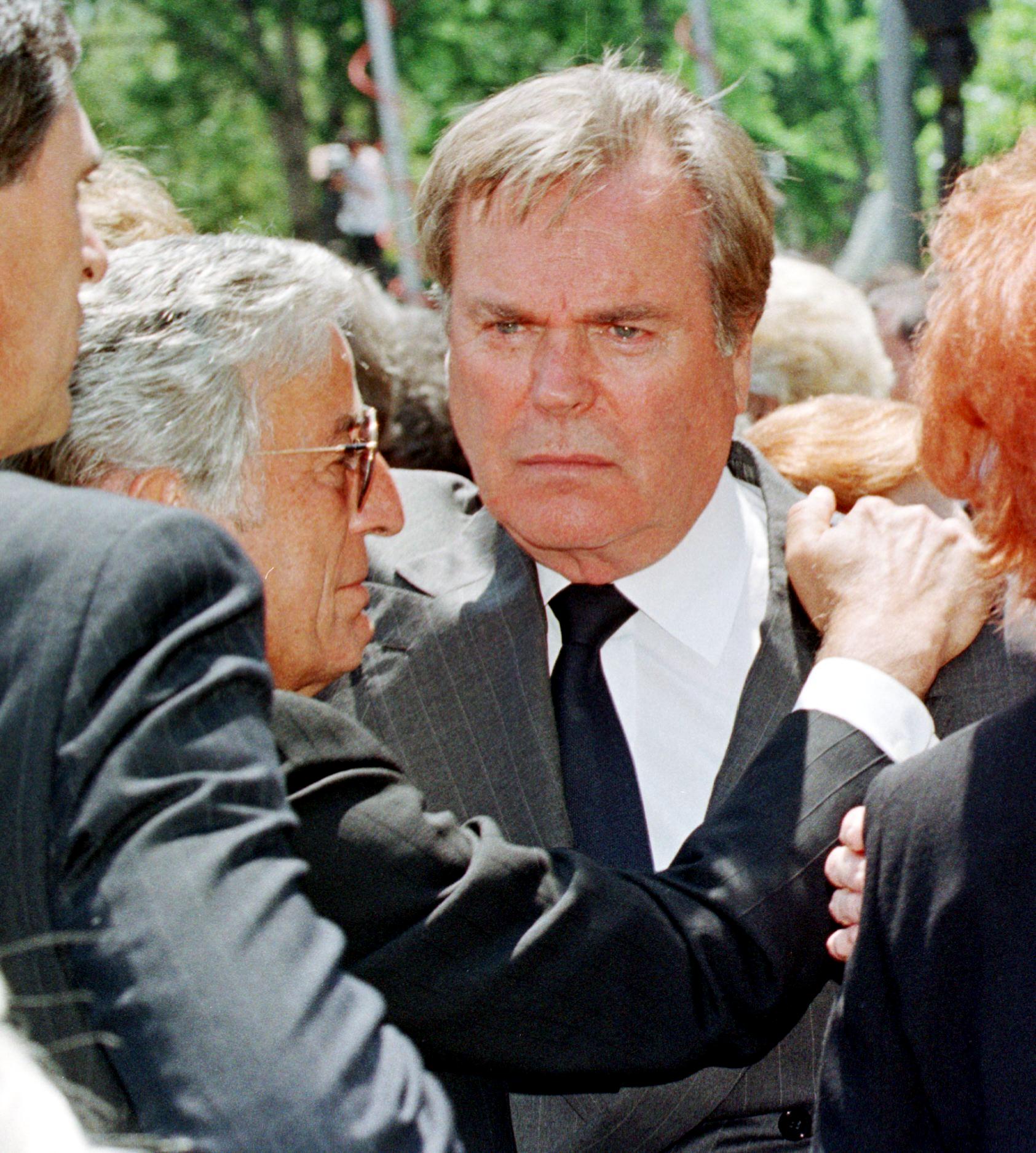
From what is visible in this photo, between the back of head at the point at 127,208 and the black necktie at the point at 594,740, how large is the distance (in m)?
1.10

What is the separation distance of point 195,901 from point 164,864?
0.12 feet

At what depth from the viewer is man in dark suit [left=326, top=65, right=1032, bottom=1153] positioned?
226 centimetres

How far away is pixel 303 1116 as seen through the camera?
109 centimetres

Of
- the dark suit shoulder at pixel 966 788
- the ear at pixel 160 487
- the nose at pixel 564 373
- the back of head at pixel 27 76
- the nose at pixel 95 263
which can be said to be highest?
the back of head at pixel 27 76

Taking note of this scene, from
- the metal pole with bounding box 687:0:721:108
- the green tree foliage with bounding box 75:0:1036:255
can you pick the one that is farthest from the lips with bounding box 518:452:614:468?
the green tree foliage with bounding box 75:0:1036:255

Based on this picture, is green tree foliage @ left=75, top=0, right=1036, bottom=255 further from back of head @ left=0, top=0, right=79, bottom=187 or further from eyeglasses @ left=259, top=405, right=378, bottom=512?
back of head @ left=0, top=0, right=79, bottom=187

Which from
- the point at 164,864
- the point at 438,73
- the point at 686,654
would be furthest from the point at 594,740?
the point at 438,73

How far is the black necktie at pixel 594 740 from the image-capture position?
2193 mm

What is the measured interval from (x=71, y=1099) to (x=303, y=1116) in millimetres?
193

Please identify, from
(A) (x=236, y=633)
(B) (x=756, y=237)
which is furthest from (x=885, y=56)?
(A) (x=236, y=633)

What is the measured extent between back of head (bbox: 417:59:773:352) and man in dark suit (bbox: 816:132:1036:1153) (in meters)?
0.84

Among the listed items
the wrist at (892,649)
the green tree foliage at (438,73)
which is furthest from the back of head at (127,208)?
the green tree foliage at (438,73)

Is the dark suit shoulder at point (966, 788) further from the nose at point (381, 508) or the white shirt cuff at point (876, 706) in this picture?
the nose at point (381, 508)

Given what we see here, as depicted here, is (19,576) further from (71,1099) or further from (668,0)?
(668,0)
